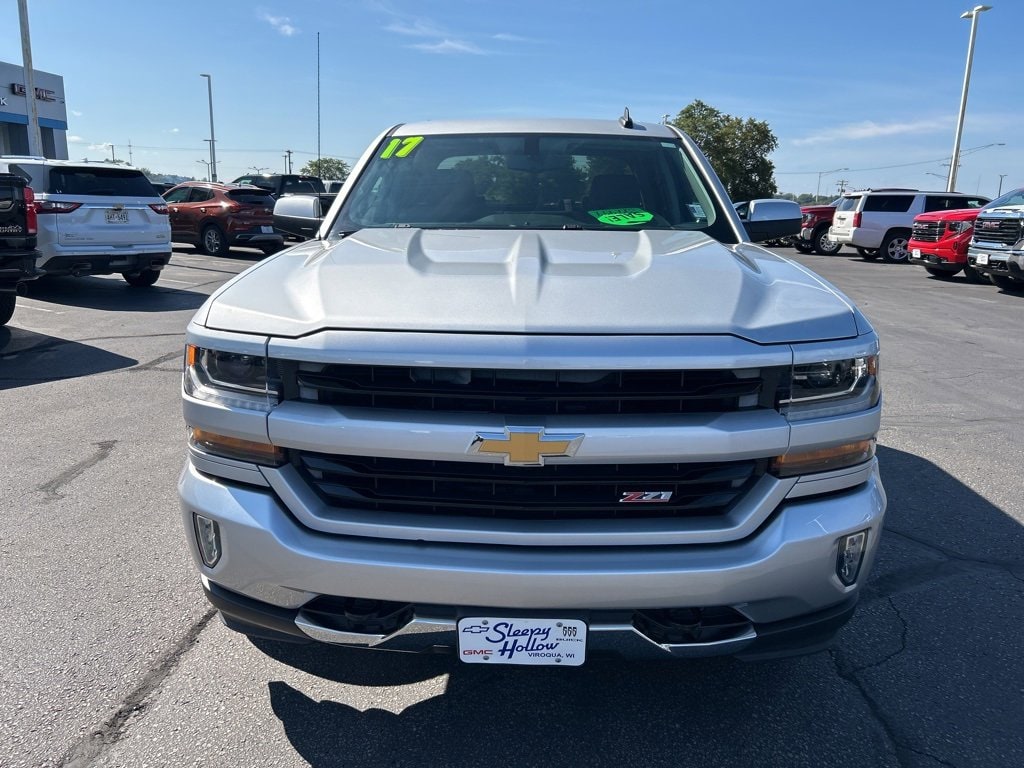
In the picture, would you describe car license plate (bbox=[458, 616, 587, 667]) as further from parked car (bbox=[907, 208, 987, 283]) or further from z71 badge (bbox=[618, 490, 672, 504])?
parked car (bbox=[907, 208, 987, 283])

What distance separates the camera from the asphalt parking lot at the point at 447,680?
2328 millimetres

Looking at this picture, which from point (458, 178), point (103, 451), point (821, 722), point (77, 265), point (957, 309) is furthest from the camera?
point (957, 309)

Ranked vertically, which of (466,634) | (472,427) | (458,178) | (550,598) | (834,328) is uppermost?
(458,178)

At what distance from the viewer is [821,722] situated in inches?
97.0

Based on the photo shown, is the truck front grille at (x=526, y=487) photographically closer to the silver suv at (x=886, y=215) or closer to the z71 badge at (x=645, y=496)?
the z71 badge at (x=645, y=496)

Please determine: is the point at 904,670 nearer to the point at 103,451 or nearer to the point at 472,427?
the point at 472,427

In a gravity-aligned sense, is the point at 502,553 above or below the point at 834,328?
below

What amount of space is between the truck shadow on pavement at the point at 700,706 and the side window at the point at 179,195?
18021 millimetres

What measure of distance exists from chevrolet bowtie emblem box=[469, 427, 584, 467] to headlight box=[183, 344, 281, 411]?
22.7 inches

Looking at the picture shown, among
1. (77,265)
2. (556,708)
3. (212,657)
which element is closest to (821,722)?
(556,708)

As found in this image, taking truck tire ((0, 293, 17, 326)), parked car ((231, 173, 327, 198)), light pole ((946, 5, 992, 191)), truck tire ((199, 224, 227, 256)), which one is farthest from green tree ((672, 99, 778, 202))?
truck tire ((0, 293, 17, 326))

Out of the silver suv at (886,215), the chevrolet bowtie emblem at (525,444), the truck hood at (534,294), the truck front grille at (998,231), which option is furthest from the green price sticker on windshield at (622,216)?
the silver suv at (886,215)

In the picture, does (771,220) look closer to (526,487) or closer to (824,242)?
(526,487)

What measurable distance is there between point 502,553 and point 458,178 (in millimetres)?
2122
